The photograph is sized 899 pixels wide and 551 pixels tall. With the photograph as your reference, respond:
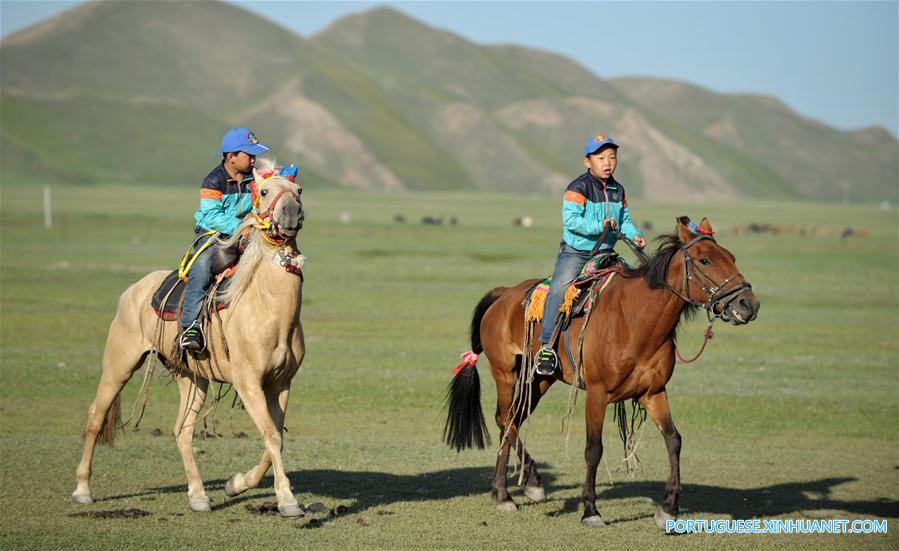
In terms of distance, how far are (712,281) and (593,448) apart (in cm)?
189

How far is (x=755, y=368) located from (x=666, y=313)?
11.8m

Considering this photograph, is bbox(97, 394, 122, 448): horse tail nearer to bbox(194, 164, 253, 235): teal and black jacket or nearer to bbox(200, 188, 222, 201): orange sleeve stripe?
bbox(194, 164, 253, 235): teal and black jacket

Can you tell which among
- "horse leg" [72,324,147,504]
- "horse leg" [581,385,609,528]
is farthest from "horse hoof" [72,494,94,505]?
"horse leg" [581,385,609,528]

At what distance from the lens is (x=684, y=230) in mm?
10070

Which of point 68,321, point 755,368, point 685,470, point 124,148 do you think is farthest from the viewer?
point 124,148

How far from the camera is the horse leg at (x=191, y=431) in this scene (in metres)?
10.4

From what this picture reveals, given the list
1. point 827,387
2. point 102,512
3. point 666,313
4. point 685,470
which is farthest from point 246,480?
point 827,387

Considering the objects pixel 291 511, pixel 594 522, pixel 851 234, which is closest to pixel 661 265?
pixel 594 522

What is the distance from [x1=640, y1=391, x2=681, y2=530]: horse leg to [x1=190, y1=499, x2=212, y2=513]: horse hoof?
4.19m

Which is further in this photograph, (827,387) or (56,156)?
(56,156)

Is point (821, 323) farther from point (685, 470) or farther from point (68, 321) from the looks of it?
point (68, 321)

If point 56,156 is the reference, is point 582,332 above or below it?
below

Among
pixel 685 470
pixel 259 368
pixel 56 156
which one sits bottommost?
pixel 685 470

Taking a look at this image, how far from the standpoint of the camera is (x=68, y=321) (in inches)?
966
